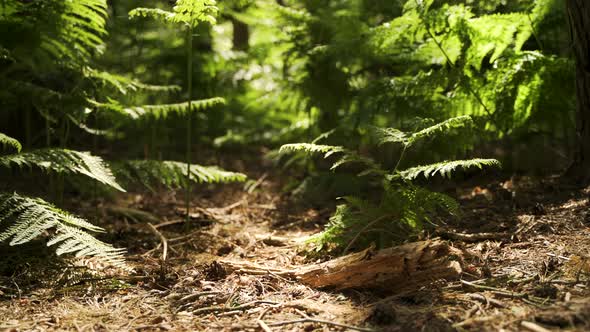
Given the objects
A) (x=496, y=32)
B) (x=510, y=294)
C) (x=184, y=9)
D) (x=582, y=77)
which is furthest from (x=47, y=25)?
(x=582, y=77)

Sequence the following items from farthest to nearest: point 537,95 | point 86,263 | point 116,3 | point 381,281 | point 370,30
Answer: point 116,3, point 370,30, point 537,95, point 86,263, point 381,281

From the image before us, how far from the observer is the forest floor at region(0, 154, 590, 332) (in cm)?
213

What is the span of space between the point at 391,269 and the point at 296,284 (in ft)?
1.77

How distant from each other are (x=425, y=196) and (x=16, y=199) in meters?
2.33

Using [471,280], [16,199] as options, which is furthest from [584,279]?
[16,199]

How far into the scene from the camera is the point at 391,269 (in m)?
2.45

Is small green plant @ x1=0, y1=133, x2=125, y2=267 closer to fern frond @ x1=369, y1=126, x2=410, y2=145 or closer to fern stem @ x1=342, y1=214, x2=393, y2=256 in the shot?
fern stem @ x1=342, y1=214, x2=393, y2=256

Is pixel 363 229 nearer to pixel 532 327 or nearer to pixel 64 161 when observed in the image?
pixel 532 327

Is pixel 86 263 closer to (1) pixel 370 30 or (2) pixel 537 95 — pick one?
(1) pixel 370 30

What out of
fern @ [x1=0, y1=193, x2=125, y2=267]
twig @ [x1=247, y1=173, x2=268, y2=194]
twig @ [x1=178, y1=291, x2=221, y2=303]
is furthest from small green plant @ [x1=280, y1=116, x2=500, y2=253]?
twig @ [x1=247, y1=173, x2=268, y2=194]

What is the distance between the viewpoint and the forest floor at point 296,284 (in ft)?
7.00

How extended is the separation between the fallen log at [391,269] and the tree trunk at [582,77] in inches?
62.4

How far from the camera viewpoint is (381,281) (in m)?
2.45

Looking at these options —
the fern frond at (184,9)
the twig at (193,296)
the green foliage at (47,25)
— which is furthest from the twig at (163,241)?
the fern frond at (184,9)
